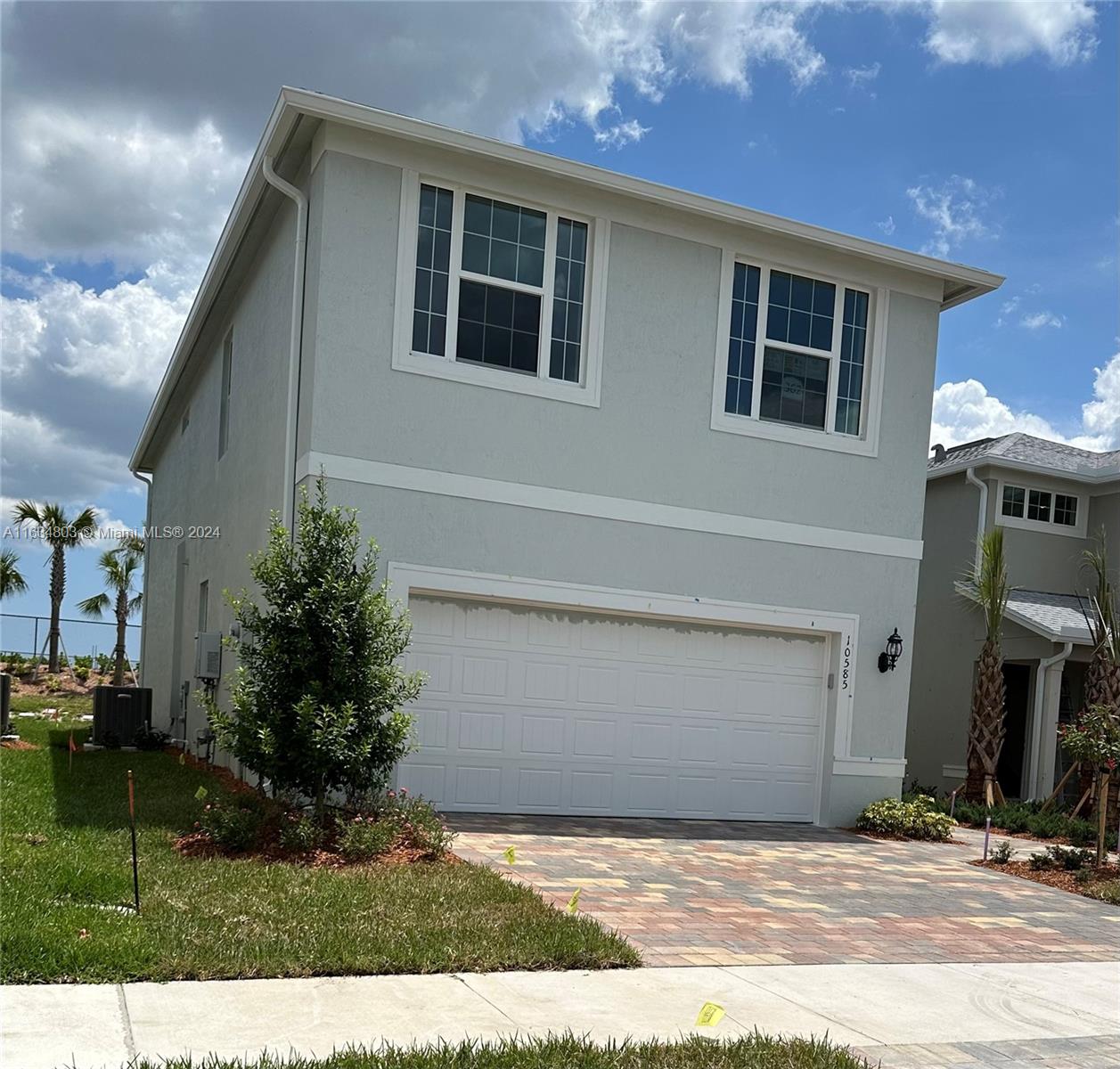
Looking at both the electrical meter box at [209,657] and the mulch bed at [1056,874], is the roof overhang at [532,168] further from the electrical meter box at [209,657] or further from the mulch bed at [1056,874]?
the mulch bed at [1056,874]

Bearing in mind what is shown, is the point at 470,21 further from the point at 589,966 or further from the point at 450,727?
the point at 589,966

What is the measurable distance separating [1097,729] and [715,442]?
5.00 m

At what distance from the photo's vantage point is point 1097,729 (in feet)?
38.3

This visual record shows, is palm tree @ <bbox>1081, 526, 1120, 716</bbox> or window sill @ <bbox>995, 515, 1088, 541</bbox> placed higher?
window sill @ <bbox>995, 515, 1088, 541</bbox>

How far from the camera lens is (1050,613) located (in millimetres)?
18219

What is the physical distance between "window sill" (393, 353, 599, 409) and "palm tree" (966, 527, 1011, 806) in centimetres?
754

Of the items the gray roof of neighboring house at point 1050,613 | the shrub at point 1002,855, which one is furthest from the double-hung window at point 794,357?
the gray roof of neighboring house at point 1050,613

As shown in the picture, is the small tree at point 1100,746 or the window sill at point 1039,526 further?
the window sill at point 1039,526

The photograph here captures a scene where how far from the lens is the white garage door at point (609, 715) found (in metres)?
11.4

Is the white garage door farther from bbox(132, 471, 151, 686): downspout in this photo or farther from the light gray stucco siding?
bbox(132, 471, 151, 686): downspout

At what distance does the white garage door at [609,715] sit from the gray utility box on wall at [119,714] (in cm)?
786

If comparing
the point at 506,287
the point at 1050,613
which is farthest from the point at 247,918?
the point at 1050,613

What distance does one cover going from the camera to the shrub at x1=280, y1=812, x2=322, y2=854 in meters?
8.35


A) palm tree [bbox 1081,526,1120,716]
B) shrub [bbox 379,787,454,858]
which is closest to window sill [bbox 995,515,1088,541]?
palm tree [bbox 1081,526,1120,716]
